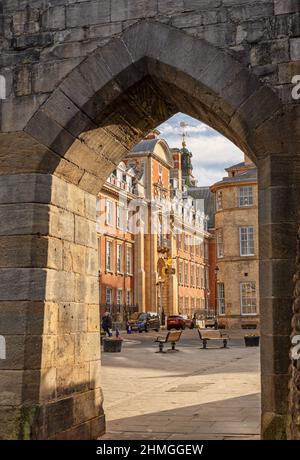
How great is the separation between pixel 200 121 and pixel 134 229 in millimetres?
43903

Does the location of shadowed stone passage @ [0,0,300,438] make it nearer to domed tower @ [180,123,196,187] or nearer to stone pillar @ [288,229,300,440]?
stone pillar @ [288,229,300,440]

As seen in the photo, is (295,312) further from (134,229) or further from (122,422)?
(134,229)

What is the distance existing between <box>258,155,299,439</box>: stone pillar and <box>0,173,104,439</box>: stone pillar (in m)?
2.17

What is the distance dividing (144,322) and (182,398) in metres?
32.0

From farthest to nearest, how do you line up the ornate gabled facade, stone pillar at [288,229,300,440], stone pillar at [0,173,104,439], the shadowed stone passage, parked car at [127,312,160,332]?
the ornate gabled facade
parked car at [127,312,160,332]
stone pillar at [0,173,104,439]
the shadowed stone passage
stone pillar at [288,229,300,440]

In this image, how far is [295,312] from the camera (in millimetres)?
5805

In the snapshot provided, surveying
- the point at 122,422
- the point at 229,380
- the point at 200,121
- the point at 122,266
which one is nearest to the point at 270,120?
the point at 200,121

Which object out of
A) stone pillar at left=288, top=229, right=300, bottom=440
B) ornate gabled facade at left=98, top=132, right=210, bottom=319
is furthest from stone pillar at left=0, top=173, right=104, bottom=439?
ornate gabled facade at left=98, top=132, right=210, bottom=319

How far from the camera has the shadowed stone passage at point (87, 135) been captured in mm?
6301

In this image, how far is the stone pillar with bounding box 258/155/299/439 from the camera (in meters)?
6.08

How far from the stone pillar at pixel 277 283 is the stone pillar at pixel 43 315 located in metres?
2.17

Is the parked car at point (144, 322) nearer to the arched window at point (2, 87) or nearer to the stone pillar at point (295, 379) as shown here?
the arched window at point (2, 87)

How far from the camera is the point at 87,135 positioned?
7.25 metres

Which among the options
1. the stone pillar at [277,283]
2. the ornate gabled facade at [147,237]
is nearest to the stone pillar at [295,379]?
the stone pillar at [277,283]
